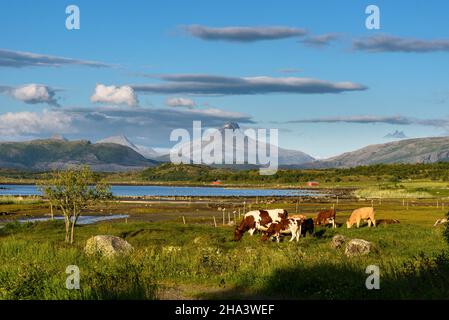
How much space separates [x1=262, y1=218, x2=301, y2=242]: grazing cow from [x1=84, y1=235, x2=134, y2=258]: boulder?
12021 millimetres

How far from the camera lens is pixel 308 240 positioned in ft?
149

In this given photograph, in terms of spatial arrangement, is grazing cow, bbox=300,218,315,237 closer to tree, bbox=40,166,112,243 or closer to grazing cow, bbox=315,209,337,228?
grazing cow, bbox=315,209,337,228

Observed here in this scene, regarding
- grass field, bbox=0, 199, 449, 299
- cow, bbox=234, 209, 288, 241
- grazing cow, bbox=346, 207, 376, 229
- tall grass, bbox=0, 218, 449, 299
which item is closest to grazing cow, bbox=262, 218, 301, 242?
cow, bbox=234, 209, 288, 241

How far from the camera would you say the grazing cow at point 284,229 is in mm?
45219

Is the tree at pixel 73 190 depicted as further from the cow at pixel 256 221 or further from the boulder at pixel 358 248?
the boulder at pixel 358 248

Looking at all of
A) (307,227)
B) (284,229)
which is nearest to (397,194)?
(307,227)

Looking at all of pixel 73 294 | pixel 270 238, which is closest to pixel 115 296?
pixel 73 294

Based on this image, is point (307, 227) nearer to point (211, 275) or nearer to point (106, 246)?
point (106, 246)

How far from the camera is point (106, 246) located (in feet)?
113

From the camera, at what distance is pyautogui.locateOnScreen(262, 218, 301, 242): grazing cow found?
45219mm

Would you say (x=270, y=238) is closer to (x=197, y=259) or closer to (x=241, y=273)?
(x=197, y=259)
